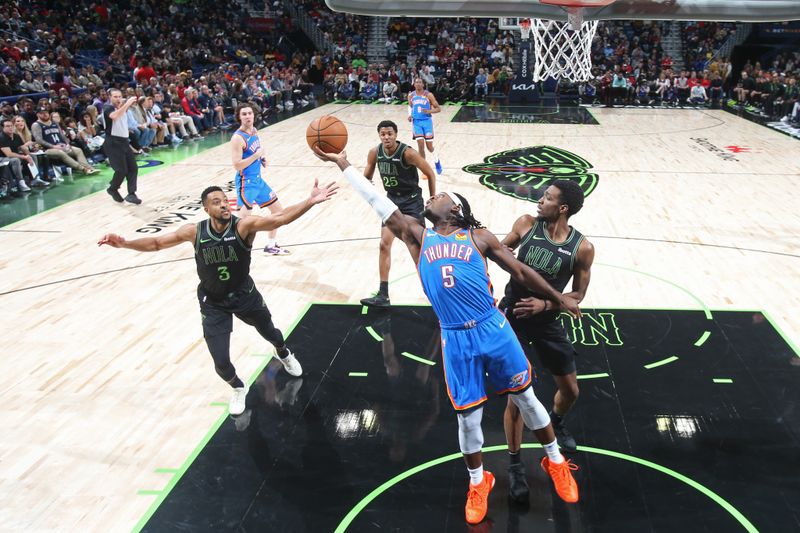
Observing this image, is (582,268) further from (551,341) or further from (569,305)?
(551,341)

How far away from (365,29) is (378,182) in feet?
67.8

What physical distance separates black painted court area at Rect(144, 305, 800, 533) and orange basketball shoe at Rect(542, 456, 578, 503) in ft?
0.17

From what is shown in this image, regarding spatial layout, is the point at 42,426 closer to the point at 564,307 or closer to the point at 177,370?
the point at 177,370

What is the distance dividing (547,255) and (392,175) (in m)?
2.99

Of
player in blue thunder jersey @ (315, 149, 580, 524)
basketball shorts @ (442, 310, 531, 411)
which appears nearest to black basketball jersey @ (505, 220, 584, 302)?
player in blue thunder jersey @ (315, 149, 580, 524)

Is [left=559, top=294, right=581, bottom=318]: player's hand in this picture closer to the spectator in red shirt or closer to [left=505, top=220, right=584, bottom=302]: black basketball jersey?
[left=505, top=220, right=584, bottom=302]: black basketball jersey

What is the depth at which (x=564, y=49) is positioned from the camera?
9.32 meters

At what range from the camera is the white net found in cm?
912

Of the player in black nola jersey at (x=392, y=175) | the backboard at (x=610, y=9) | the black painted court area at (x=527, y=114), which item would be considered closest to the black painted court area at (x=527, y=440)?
the player in black nola jersey at (x=392, y=175)

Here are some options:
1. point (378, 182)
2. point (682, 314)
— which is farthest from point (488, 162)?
point (682, 314)

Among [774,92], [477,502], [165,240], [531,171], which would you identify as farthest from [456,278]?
[774,92]

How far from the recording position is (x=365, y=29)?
101 ft

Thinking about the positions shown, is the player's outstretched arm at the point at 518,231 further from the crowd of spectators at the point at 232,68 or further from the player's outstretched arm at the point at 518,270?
the crowd of spectators at the point at 232,68

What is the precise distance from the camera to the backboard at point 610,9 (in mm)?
7184
